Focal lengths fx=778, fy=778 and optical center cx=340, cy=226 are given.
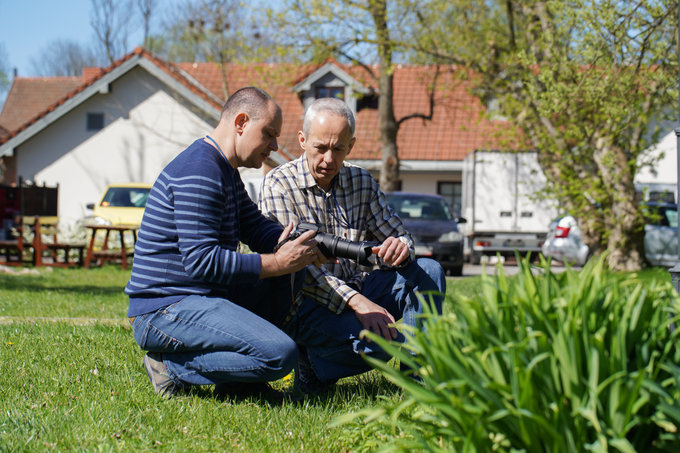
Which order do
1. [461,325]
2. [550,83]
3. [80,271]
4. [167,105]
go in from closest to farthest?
[461,325], [550,83], [80,271], [167,105]

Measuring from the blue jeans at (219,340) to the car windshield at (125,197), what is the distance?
45.2 ft

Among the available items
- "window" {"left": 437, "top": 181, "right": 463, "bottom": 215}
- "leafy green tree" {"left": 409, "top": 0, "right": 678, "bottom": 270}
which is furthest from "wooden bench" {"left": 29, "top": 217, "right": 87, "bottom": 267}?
"window" {"left": 437, "top": 181, "right": 463, "bottom": 215}

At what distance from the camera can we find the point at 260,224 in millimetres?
4023

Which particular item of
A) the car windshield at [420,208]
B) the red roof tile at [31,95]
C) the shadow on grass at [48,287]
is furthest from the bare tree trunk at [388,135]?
the red roof tile at [31,95]

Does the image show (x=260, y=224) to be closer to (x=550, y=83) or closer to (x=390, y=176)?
(x=550, y=83)

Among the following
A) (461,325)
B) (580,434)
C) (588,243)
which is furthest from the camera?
(588,243)

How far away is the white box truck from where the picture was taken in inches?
824

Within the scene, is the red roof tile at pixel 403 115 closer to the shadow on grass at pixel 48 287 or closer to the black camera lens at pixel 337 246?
the shadow on grass at pixel 48 287

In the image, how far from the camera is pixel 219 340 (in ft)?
11.3

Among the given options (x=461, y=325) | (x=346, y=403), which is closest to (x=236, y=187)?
(x=346, y=403)

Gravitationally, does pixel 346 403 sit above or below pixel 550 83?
below

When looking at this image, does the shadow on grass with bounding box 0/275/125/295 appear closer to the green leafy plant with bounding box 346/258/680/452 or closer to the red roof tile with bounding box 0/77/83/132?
the green leafy plant with bounding box 346/258/680/452

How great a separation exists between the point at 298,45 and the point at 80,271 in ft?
26.0

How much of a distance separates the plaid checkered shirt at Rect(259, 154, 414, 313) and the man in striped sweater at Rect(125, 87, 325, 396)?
0.36 meters
